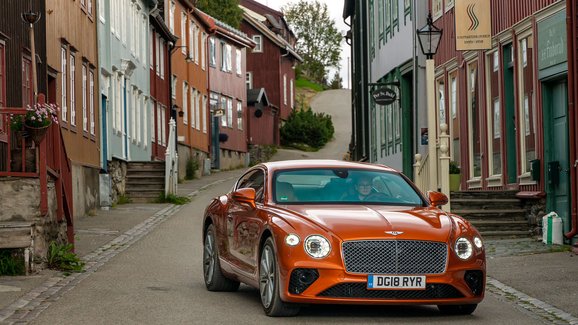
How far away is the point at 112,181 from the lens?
32.8 m

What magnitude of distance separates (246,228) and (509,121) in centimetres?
1114

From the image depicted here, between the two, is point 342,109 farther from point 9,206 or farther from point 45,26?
point 9,206

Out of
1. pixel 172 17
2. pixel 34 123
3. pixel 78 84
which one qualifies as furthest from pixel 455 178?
pixel 172 17

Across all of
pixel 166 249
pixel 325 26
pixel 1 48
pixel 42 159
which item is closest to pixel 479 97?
pixel 166 249

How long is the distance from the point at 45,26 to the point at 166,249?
677cm

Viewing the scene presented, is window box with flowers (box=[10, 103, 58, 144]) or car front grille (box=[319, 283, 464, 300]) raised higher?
window box with flowers (box=[10, 103, 58, 144])

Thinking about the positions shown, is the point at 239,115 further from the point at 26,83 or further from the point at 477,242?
the point at 477,242

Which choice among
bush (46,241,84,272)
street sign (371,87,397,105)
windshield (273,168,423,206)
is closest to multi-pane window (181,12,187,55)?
street sign (371,87,397,105)

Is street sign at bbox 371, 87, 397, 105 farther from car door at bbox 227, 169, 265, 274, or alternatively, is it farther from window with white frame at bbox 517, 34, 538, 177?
car door at bbox 227, 169, 265, 274

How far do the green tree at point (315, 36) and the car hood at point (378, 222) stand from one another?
114 metres

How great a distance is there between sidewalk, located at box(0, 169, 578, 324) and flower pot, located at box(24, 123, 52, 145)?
5.34 feet

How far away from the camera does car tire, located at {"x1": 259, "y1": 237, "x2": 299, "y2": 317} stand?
1088cm

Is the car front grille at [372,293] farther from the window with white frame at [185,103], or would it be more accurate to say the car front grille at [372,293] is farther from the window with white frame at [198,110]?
the window with white frame at [198,110]

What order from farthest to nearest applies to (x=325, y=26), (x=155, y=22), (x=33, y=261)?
(x=325, y=26) → (x=155, y=22) → (x=33, y=261)
